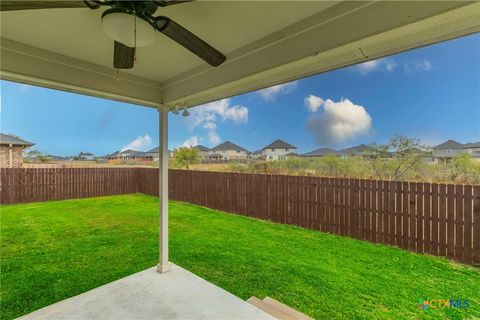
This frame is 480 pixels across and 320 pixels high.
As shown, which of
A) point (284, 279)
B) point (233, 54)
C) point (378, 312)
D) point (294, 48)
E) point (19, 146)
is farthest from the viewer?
point (19, 146)

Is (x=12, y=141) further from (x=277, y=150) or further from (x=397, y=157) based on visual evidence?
(x=397, y=157)

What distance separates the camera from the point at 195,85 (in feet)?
7.05

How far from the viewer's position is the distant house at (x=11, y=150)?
8.47 m

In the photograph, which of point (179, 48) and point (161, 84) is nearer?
point (179, 48)

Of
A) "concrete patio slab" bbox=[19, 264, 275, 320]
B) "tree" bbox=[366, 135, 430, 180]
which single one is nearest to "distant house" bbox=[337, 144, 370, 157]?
"tree" bbox=[366, 135, 430, 180]

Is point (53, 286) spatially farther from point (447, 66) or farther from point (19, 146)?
point (19, 146)

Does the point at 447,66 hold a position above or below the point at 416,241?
above

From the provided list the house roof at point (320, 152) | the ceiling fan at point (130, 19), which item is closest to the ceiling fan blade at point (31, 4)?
the ceiling fan at point (130, 19)

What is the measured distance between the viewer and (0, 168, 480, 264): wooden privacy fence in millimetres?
3006

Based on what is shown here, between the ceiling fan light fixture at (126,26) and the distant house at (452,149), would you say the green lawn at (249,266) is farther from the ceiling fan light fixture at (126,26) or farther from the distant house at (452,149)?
the ceiling fan light fixture at (126,26)

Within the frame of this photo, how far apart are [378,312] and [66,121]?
18.1 meters

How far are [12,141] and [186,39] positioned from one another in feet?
37.3

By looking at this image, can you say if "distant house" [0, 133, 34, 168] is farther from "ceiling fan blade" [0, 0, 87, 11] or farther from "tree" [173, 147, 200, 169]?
"ceiling fan blade" [0, 0, 87, 11]

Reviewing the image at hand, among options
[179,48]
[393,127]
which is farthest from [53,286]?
[393,127]
